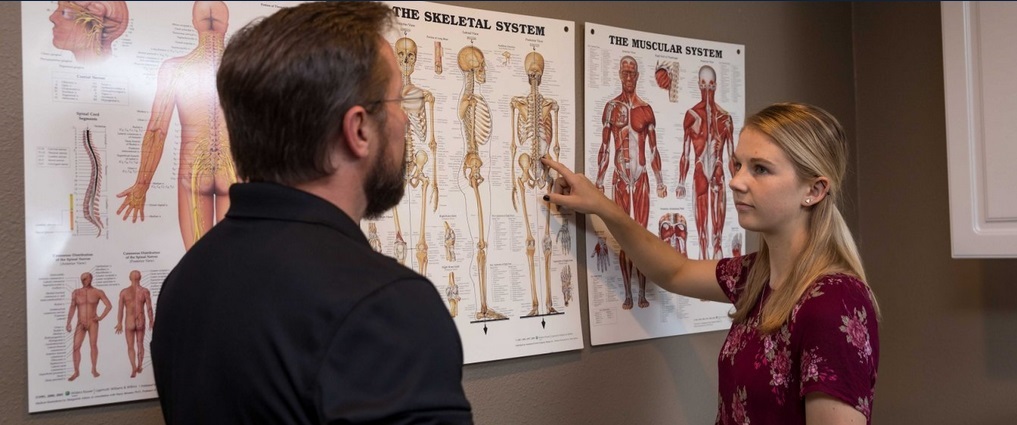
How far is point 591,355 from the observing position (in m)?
1.64

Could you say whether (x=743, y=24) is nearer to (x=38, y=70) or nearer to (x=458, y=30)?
(x=458, y=30)

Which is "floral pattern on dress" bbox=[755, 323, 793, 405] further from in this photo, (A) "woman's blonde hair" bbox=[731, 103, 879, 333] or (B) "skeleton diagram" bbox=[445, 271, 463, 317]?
(B) "skeleton diagram" bbox=[445, 271, 463, 317]

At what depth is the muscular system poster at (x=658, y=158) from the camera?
1638mm

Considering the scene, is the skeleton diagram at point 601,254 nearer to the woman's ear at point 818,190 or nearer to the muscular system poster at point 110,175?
the woman's ear at point 818,190

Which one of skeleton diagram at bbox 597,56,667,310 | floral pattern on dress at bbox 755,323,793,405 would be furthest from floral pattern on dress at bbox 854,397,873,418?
skeleton diagram at bbox 597,56,667,310

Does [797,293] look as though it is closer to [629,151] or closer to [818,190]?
[818,190]

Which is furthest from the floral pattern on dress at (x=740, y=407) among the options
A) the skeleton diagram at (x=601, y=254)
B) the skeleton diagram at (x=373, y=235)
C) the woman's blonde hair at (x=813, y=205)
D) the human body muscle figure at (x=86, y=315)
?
the human body muscle figure at (x=86, y=315)

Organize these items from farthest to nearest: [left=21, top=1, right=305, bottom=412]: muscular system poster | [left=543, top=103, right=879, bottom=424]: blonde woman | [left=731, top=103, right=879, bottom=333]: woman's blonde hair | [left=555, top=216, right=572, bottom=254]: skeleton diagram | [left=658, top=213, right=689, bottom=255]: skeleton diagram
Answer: [left=658, top=213, right=689, bottom=255]: skeleton diagram < [left=555, top=216, right=572, bottom=254]: skeleton diagram < [left=731, top=103, right=879, bottom=333]: woman's blonde hair < [left=543, top=103, right=879, bottom=424]: blonde woman < [left=21, top=1, right=305, bottom=412]: muscular system poster

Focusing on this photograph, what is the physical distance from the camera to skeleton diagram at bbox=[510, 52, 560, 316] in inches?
60.4

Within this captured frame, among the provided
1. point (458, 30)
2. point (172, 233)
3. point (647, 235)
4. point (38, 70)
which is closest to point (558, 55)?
point (458, 30)

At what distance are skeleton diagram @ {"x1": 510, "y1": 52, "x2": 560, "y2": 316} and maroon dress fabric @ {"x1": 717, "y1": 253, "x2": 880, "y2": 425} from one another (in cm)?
38

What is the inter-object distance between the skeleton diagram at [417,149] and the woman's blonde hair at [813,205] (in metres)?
0.57

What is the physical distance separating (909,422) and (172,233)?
1750 mm

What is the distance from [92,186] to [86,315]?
0.18 meters
